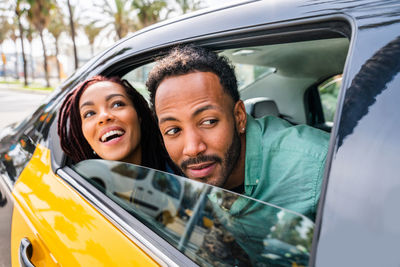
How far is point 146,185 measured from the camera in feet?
3.74

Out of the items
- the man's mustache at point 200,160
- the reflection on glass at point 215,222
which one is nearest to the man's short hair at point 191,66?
the man's mustache at point 200,160

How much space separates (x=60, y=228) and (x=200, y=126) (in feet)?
1.98

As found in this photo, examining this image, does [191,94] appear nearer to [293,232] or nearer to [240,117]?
[240,117]

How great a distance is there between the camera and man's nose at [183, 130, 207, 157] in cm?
121

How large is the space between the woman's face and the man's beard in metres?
0.43

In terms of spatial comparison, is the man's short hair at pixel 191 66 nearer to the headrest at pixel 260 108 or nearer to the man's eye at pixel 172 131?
the man's eye at pixel 172 131

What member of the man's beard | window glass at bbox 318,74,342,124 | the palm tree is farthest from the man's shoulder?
the palm tree

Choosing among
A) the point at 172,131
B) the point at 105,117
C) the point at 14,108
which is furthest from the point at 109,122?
the point at 14,108

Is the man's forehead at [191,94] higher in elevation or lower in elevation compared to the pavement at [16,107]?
lower

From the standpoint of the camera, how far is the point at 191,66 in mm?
1264

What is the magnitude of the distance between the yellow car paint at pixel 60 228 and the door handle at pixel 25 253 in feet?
0.05

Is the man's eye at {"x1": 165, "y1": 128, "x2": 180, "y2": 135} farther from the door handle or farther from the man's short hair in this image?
the door handle

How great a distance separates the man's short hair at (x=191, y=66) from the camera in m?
1.23

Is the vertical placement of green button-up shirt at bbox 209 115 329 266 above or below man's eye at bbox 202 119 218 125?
below
